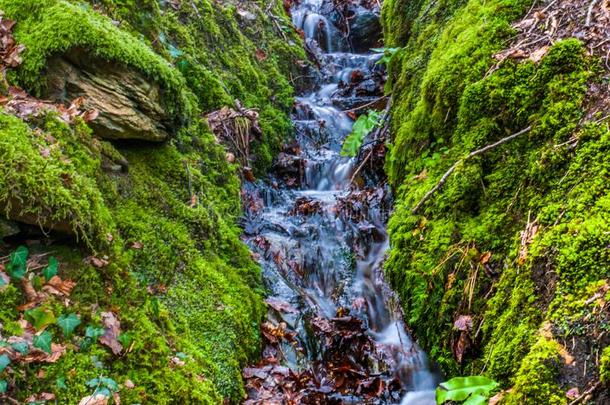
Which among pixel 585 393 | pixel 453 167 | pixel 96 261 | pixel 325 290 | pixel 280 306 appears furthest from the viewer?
pixel 325 290

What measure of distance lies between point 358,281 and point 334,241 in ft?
2.40

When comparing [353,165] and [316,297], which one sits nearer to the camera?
[316,297]

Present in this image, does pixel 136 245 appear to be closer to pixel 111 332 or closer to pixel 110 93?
pixel 111 332

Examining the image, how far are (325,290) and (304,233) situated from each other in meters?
0.93

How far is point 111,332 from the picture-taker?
267cm

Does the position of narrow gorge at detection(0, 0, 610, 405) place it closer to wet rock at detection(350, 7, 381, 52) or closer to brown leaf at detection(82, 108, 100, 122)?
brown leaf at detection(82, 108, 100, 122)

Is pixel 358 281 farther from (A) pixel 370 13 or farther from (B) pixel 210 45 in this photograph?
(A) pixel 370 13

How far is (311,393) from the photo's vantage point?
388 cm

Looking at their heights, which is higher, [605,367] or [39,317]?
[605,367]

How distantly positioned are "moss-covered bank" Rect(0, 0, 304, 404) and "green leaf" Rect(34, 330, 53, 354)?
81mm

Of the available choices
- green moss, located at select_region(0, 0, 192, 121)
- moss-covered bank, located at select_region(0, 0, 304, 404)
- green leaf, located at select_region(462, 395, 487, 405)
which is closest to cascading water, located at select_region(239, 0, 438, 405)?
moss-covered bank, located at select_region(0, 0, 304, 404)

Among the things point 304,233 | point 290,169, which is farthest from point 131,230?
point 290,169

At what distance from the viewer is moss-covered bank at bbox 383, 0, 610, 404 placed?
244cm

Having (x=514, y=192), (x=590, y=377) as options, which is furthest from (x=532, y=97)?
(x=590, y=377)
